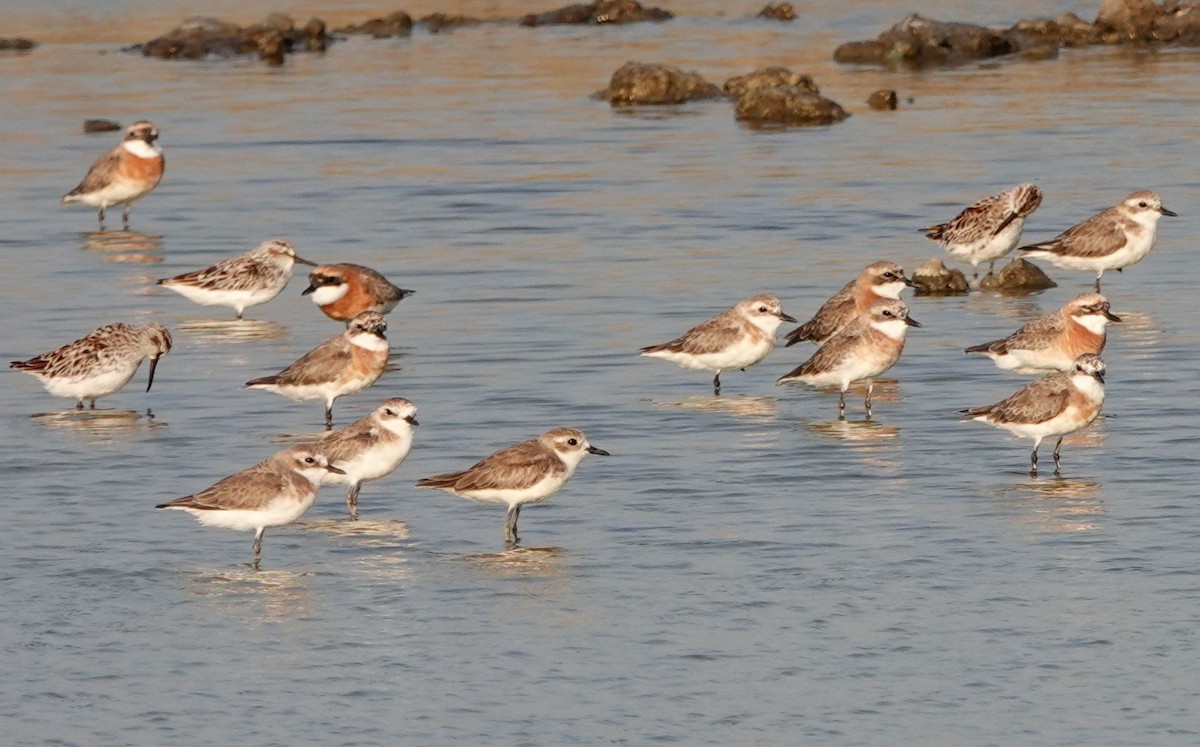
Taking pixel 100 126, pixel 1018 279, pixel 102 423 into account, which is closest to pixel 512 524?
pixel 102 423

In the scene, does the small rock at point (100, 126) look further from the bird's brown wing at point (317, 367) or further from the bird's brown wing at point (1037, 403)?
the bird's brown wing at point (1037, 403)

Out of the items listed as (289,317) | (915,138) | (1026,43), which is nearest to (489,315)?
(289,317)

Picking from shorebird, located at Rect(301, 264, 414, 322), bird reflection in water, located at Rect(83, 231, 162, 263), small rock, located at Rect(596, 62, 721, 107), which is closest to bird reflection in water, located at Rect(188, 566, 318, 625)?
shorebird, located at Rect(301, 264, 414, 322)

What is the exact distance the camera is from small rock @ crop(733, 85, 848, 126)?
160 ft

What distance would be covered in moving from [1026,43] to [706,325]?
39.3 meters

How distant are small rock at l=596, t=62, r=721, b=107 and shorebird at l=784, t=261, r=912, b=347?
1022 inches

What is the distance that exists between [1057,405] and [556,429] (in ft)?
16.6

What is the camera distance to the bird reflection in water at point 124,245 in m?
35.5

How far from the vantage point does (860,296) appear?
27.1 meters

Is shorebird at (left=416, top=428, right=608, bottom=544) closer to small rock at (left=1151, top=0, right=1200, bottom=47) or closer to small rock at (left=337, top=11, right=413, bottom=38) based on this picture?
small rock at (left=1151, top=0, right=1200, bottom=47)

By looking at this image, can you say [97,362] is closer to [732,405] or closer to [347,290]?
[347,290]

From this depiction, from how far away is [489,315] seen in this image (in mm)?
30062

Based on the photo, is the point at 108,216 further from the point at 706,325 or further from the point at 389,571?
the point at 389,571

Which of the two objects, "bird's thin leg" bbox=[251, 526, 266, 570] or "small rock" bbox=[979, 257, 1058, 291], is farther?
"small rock" bbox=[979, 257, 1058, 291]
